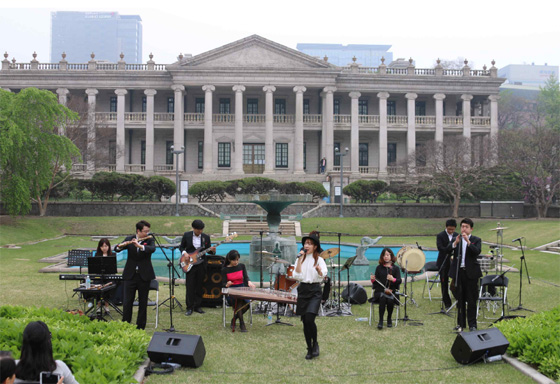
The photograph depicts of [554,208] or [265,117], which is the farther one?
[265,117]

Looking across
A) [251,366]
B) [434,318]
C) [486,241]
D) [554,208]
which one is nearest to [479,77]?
[554,208]

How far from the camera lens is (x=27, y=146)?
89.4 ft

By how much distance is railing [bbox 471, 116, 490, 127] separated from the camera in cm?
5297

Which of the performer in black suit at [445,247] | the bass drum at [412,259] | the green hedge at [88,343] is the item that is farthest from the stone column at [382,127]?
the green hedge at [88,343]

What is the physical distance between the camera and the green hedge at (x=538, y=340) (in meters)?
7.01

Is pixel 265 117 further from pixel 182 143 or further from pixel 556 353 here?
pixel 556 353

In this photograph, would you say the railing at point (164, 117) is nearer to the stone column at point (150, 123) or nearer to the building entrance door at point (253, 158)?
the stone column at point (150, 123)

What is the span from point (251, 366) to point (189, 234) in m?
4.16

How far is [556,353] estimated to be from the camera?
280 inches

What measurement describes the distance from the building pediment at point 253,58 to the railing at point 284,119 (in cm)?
550

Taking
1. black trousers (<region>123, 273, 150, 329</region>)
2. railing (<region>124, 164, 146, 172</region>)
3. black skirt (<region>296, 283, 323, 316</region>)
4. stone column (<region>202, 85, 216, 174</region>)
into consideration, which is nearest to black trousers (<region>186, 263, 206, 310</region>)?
black trousers (<region>123, 273, 150, 329</region>)

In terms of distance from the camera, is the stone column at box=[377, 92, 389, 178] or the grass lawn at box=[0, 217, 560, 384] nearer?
the grass lawn at box=[0, 217, 560, 384]

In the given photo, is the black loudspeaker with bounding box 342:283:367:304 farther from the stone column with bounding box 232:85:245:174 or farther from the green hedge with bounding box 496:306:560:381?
the stone column with bounding box 232:85:245:174

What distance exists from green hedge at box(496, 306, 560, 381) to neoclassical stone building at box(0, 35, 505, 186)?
38869 mm
